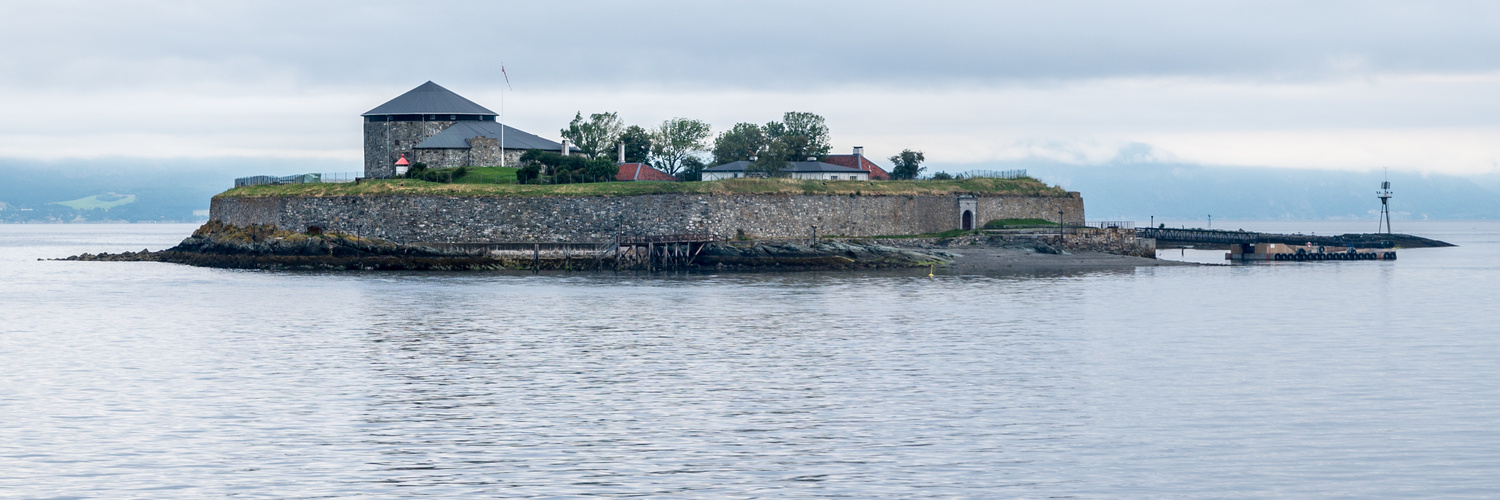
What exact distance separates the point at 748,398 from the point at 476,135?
74583 mm

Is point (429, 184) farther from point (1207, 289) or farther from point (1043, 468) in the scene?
point (1043, 468)

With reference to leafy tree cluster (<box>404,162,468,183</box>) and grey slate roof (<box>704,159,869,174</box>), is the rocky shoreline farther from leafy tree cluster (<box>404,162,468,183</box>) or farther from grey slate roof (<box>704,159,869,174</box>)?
grey slate roof (<box>704,159,869,174</box>)

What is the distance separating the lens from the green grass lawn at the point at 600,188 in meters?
84.4

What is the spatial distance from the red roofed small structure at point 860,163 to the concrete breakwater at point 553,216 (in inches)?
422

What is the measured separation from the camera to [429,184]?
85.2m

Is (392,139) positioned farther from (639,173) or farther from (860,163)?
(860,163)

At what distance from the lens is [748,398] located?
26391 millimetres

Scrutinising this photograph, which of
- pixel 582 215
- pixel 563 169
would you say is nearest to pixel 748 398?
pixel 582 215

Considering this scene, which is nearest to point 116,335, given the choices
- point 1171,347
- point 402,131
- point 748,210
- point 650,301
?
point 650,301

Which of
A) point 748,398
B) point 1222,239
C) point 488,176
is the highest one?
point 488,176

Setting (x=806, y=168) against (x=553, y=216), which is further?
(x=806, y=168)

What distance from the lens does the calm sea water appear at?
18906mm

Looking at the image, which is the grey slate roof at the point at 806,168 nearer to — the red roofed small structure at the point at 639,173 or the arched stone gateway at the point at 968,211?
the red roofed small structure at the point at 639,173

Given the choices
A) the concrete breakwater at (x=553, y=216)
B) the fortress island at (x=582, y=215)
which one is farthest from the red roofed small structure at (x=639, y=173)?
the concrete breakwater at (x=553, y=216)
